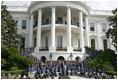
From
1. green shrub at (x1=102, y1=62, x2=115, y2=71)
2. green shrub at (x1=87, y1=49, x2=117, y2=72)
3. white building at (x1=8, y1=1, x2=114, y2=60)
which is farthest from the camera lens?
white building at (x1=8, y1=1, x2=114, y2=60)

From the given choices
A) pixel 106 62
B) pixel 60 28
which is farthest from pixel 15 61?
pixel 60 28

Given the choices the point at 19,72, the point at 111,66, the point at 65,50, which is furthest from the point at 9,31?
the point at 111,66

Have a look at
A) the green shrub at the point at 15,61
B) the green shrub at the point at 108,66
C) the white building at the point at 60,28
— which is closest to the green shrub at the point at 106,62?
the green shrub at the point at 108,66

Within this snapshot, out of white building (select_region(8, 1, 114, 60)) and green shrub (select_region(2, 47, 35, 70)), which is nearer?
green shrub (select_region(2, 47, 35, 70))

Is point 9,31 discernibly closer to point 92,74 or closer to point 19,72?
point 19,72

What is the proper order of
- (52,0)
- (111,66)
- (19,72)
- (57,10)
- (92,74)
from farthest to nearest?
(57,10)
(52,0)
(111,66)
(92,74)
(19,72)

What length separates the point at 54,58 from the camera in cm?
1838

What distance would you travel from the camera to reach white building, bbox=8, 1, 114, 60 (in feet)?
Answer: 63.2

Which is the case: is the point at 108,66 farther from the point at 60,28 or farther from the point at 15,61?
the point at 60,28

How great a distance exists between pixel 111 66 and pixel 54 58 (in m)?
8.40

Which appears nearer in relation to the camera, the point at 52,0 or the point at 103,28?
the point at 52,0

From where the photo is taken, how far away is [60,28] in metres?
22.4

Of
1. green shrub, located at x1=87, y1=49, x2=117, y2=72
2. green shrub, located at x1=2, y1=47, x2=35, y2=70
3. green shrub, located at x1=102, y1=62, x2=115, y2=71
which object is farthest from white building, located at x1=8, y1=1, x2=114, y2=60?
green shrub, located at x1=102, y1=62, x2=115, y2=71

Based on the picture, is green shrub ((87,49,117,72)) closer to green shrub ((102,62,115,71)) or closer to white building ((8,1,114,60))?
green shrub ((102,62,115,71))
